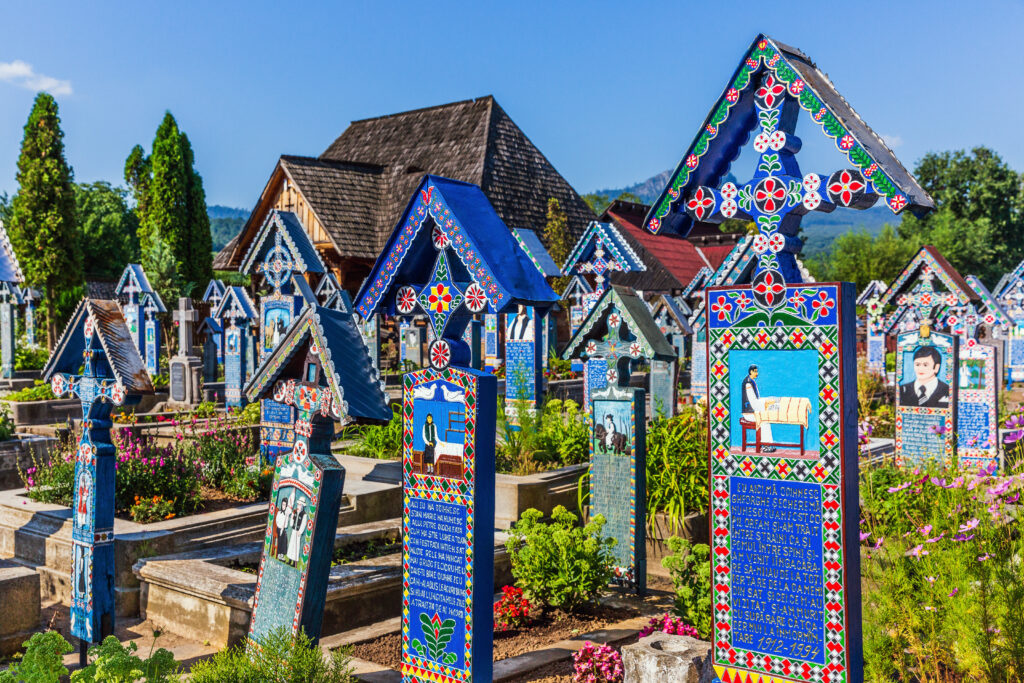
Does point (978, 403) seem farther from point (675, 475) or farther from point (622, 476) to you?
point (622, 476)

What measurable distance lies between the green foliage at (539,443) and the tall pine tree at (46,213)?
77.8 ft

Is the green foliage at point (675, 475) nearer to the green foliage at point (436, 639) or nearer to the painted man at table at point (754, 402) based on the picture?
the green foliage at point (436, 639)

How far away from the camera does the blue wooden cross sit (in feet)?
21.1

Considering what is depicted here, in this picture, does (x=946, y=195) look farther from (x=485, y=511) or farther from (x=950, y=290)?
(x=485, y=511)

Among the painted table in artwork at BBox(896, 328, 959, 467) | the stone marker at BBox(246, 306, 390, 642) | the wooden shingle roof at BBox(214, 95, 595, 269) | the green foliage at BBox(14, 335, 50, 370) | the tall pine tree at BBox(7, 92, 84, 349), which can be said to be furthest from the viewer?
the wooden shingle roof at BBox(214, 95, 595, 269)

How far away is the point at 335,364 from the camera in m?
5.48

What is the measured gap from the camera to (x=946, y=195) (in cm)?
5172

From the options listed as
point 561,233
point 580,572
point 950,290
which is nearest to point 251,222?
point 561,233

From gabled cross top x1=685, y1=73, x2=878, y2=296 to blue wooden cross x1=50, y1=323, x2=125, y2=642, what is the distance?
461 centimetres

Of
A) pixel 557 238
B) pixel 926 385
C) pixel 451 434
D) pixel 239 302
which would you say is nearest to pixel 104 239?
pixel 557 238

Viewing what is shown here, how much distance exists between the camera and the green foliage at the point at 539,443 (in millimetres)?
10492

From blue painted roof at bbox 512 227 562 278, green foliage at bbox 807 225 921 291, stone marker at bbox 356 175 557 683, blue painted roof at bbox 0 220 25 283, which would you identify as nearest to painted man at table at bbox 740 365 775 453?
stone marker at bbox 356 175 557 683

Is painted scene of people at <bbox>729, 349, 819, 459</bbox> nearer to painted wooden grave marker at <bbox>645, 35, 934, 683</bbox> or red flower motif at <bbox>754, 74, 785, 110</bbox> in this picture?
painted wooden grave marker at <bbox>645, 35, 934, 683</bbox>

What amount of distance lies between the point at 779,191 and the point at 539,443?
266 inches
